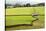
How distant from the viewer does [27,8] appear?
1345 millimetres

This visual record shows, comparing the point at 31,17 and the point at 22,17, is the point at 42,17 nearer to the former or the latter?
the point at 31,17

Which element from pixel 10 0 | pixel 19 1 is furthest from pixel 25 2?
pixel 10 0

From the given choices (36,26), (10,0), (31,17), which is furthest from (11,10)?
(36,26)

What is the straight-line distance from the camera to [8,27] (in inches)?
52.4

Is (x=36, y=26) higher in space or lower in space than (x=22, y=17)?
lower

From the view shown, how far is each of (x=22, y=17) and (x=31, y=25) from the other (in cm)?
17

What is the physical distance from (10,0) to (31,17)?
1.24 ft

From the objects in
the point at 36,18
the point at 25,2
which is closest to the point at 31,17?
the point at 36,18

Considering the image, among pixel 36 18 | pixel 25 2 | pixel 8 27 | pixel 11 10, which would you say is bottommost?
pixel 8 27

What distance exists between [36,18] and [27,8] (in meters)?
0.19

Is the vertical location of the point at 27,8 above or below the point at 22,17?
above

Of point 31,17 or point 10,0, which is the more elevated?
point 10,0

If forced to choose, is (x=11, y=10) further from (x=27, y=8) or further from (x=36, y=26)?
(x=36, y=26)

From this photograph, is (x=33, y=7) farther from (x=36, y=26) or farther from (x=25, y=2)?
(x=36, y=26)
